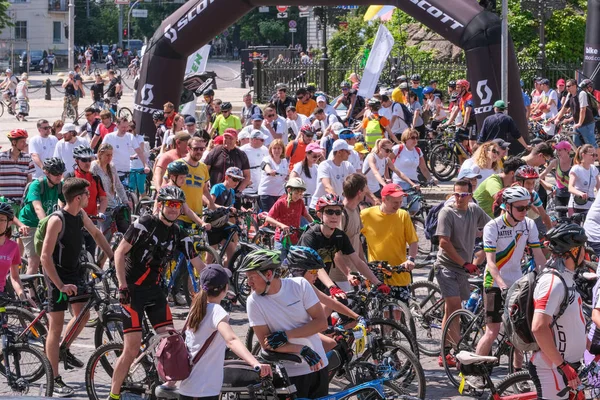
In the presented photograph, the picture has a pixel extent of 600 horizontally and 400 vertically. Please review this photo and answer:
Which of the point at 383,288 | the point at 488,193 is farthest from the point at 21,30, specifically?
the point at 383,288

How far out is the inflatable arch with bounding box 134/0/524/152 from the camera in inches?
734

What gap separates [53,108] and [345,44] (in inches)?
483

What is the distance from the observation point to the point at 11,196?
1337 centimetres

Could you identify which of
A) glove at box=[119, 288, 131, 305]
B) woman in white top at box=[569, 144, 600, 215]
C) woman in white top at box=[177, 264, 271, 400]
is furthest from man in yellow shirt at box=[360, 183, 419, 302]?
woman in white top at box=[569, 144, 600, 215]

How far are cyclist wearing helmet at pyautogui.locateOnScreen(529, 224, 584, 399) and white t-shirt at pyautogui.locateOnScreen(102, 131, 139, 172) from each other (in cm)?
1043

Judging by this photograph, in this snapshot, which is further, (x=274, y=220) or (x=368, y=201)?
(x=368, y=201)

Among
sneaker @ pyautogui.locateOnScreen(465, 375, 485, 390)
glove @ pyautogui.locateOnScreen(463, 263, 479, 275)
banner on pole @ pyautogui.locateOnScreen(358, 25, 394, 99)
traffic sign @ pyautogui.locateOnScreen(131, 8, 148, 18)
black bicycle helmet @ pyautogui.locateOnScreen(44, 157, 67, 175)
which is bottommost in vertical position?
sneaker @ pyautogui.locateOnScreen(465, 375, 485, 390)

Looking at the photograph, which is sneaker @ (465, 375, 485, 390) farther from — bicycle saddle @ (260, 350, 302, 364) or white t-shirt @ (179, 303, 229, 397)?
white t-shirt @ (179, 303, 229, 397)

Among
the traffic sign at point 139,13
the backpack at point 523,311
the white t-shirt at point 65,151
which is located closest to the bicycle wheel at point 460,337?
the backpack at point 523,311

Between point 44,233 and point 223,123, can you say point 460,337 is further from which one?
point 223,123

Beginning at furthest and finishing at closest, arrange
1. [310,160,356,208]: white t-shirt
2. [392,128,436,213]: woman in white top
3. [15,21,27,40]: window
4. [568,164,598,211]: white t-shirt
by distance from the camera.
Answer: [15,21,27,40]: window < [392,128,436,213]: woman in white top < [568,164,598,211]: white t-shirt < [310,160,356,208]: white t-shirt

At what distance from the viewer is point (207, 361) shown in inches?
269

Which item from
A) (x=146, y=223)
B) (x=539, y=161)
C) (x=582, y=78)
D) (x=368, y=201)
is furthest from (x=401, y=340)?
(x=582, y=78)

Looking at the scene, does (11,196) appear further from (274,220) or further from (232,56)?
(232,56)
